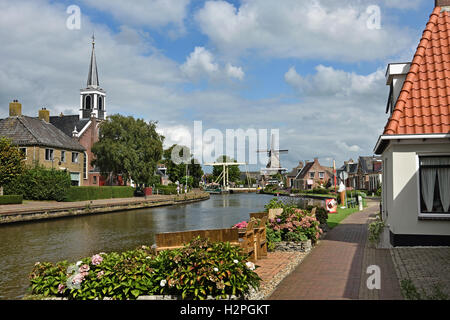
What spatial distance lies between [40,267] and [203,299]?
295cm

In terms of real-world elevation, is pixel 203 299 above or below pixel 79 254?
above

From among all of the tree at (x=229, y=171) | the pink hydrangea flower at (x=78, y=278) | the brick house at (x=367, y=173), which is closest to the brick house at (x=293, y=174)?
the tree at (x=229, y=171)

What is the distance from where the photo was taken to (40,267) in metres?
6.89

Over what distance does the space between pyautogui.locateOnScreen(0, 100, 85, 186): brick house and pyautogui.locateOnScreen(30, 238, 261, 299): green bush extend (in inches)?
1556

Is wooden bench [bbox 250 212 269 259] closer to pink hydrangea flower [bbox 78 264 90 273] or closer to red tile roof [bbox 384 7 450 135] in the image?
red tile roof [bbox 384 7 450 135]

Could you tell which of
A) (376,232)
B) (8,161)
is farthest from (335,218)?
(8,161)

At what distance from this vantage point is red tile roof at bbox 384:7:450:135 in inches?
434

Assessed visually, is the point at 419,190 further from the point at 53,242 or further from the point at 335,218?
the point at 53,242

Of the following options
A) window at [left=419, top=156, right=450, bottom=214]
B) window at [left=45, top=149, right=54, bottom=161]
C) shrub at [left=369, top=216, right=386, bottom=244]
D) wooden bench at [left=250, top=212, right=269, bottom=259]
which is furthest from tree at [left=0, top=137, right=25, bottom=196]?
window at [left=419, top=156, right=450, bottom=214]

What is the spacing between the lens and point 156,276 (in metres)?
6.52

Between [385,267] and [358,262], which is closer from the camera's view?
[385,267]

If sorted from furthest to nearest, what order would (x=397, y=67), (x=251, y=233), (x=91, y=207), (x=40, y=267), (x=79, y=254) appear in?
(x=91, y=207)
(x=79, y=254)
(x=397, y=67)
(x=251, y=233)
(x=40, y=267)
